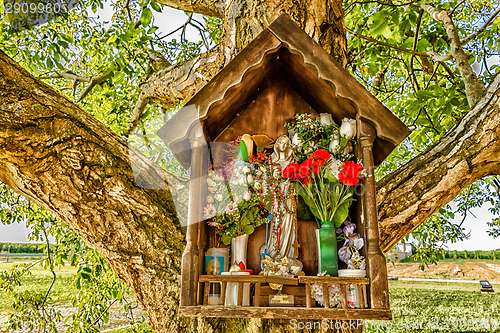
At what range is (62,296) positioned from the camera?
28.9ft

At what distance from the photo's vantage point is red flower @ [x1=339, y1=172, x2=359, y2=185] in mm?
2049

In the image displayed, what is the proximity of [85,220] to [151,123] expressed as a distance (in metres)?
5.33

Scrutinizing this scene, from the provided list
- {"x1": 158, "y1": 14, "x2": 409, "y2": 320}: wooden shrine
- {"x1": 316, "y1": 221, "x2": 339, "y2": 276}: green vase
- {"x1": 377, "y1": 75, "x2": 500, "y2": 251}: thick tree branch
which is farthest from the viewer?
{"x1": 377, "y1": 75, "x2": 500, "y2": 251}: thick tree branch

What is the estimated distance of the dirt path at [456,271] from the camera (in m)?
8.94

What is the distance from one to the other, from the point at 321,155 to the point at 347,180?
257 mm

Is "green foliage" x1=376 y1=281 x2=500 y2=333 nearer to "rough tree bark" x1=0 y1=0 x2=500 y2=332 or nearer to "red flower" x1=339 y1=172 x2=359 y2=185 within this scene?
"rough tree bark" x1=0 y1=0 x2=500 y2=332

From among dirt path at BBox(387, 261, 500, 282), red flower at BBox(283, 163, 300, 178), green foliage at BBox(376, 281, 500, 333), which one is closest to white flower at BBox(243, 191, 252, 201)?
red flower at BBox(283, 163, 300, 178)

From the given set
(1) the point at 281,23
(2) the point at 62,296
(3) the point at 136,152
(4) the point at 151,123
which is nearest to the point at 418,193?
(1) the point at 281,23

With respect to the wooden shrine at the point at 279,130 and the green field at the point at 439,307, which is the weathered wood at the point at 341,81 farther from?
the green field at the point at 439,307

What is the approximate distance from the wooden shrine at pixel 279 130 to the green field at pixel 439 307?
4281 mm

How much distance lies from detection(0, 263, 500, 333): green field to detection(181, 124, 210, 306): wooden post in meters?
4.60

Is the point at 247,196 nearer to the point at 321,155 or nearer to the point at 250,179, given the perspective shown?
the point at 250,179

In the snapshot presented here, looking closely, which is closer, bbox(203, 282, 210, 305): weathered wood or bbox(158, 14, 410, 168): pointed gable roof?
bbox(203, 282, 210, 305): weathered wood

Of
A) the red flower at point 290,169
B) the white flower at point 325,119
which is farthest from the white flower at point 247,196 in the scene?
the white flower at point 325,119
